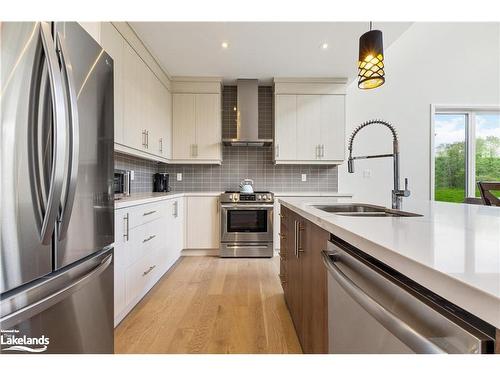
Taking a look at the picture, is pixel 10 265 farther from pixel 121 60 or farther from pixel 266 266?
pixel 266 266

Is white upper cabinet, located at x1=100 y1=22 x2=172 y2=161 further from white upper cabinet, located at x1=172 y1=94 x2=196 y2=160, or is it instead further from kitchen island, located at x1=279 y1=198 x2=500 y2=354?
kitchen island, located at x1=279 y1=198 x2=500 y2=354

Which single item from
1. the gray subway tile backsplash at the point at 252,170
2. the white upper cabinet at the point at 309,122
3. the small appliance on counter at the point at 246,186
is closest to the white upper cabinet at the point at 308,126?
the white upper cabinet at the point at 309,122

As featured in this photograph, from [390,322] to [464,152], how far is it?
4745 millimetres

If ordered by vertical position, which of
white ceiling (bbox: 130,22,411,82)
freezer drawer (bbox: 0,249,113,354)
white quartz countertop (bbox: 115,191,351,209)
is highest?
white ceiling (bbox: 130,22,411,82)

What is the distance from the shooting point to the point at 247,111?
3852mm

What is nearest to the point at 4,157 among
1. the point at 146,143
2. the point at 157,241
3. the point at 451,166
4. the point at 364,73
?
the point at 364,73

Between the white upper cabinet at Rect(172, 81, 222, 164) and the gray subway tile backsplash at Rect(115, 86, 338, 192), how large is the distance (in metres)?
0.33

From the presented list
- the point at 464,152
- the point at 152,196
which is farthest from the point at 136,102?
the point at 464,152

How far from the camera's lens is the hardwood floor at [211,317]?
1.63 meters

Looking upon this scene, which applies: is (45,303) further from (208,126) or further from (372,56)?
(208,126)

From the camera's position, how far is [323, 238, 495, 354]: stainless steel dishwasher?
1.36 ft

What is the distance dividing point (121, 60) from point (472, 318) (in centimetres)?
269

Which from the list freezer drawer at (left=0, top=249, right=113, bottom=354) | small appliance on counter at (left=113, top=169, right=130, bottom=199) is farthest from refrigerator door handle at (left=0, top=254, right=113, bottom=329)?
small appliance on counter at (left=113, top=169, right=130, bottom=199)

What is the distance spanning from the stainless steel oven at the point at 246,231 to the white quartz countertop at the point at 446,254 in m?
2.73
